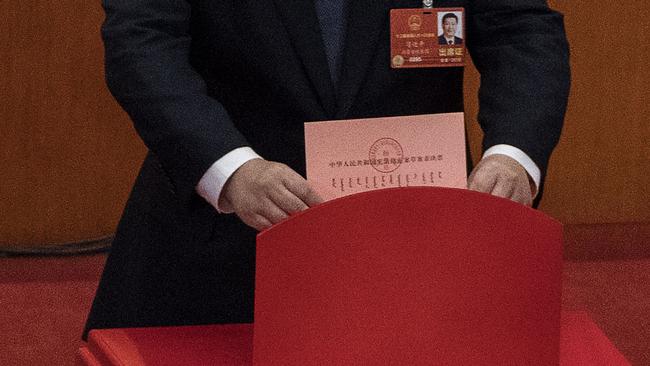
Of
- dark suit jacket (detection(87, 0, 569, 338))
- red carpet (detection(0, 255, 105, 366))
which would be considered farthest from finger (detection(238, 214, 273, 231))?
red carpet (detection(0, 255, 105, 366))

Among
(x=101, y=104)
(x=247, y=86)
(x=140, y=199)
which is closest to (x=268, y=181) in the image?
(x=247, y=86)

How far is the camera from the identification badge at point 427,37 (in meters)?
1.13

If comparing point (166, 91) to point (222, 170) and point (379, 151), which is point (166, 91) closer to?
point (222, 170)

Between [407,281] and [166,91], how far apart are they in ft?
1.27

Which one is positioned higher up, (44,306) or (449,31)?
(449,31)

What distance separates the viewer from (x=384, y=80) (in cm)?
125

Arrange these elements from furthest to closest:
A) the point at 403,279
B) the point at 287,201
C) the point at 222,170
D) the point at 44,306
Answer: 1. the point at 44,306
2. the point at 222,170
3. the point at 287,201
4. the point at 403,279

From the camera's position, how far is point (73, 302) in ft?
9.38

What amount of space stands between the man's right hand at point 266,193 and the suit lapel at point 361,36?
0.26 m

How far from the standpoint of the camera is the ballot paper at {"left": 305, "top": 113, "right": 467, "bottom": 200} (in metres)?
0.87

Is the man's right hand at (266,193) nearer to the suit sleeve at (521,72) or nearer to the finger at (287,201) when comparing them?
the finger at (287,201)

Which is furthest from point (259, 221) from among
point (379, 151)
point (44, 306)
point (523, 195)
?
point (44, 306)

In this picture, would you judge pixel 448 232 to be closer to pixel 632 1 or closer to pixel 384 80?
pixel 384 80

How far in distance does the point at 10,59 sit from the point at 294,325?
7.98 ft
